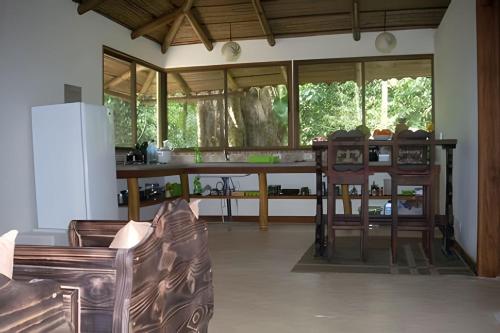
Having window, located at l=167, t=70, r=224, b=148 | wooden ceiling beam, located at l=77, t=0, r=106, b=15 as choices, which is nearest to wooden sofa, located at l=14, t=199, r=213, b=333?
wooden ceiling beam, located at l=77, t=0, r=106, b=15

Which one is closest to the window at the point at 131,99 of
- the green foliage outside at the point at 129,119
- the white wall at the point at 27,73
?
the green foliage outside at the point at 129,119

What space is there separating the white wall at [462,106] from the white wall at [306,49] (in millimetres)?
932

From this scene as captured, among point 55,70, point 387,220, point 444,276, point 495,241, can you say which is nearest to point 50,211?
point 55,70

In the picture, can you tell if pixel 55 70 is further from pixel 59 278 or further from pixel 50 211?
pixel 59 278

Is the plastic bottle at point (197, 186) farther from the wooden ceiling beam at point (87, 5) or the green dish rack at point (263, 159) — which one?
the wooden ceiling beam at point (87, 5)

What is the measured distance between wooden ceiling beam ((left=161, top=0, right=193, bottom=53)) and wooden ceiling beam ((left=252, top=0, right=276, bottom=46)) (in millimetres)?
913

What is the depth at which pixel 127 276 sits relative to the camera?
1367 millimetres

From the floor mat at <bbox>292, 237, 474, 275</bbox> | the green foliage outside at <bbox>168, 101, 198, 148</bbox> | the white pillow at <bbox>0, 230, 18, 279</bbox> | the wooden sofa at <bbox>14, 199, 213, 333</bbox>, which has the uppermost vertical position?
the green foliage outside at <bbox>168, 101, 198, 148</bbox>

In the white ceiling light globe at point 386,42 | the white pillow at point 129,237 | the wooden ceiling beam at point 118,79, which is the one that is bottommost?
the white pillow at point 129,237

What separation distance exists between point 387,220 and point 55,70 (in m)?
3.92

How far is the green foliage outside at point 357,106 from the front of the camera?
7.74 m

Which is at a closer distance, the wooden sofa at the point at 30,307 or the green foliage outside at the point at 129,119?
the wooden sofa at the point at 30,307

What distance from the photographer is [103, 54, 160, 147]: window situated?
694 centimetres

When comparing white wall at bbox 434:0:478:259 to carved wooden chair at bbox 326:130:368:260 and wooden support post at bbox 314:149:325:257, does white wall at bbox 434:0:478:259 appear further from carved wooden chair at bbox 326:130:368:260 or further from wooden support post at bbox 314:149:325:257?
wooden support post at bbox 314:149:325:257
